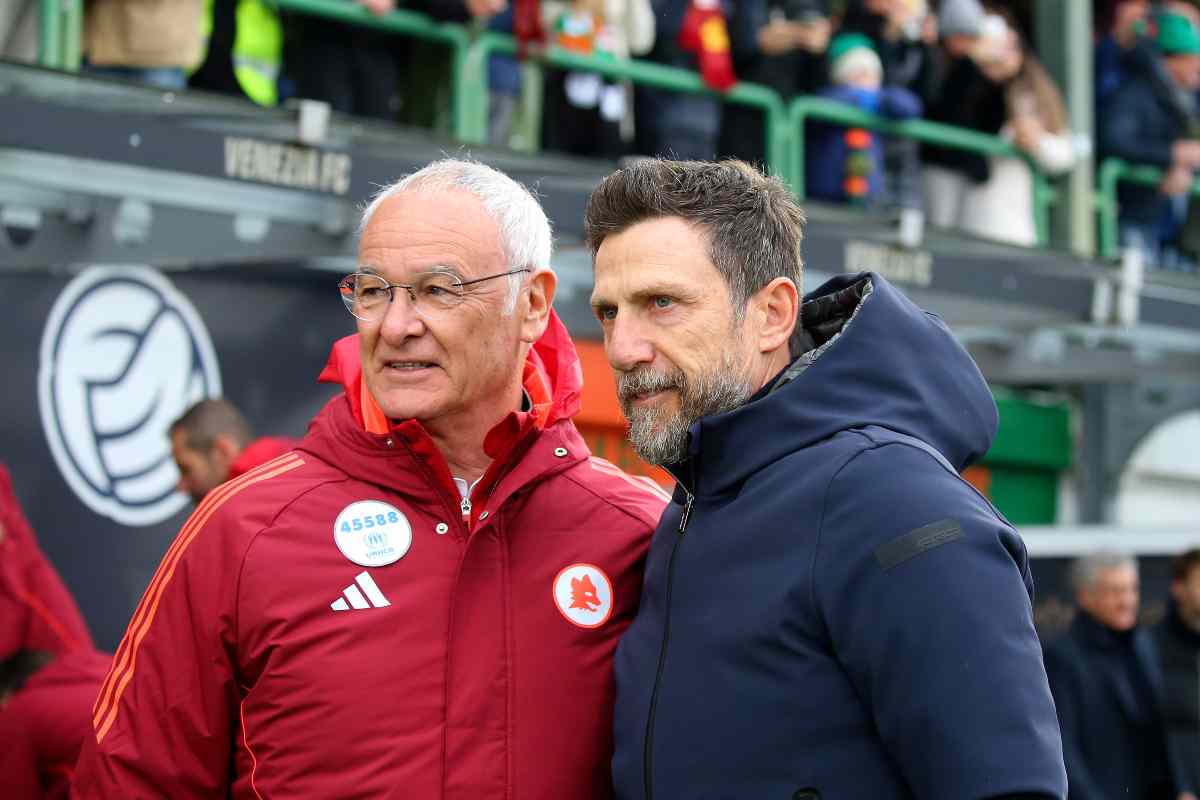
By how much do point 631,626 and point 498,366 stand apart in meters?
0.47

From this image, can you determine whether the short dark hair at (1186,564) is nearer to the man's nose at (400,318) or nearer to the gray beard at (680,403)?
the gray beard at (680,403)

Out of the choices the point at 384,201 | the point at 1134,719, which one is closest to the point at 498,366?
the point at 384,201

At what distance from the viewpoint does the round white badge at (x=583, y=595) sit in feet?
8.55

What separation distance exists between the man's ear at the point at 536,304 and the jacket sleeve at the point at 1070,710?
12.5ft

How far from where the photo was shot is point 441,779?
2.44m

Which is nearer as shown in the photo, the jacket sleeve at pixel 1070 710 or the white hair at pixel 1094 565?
the jacket sleeve at pixel 1070 710

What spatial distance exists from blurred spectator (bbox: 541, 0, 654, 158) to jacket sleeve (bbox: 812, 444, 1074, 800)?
18.4 ft

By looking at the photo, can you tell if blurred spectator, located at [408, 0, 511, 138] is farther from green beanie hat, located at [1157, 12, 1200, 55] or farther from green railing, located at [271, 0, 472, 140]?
green beanie hat, located at [1157, 12, 1200, 55]

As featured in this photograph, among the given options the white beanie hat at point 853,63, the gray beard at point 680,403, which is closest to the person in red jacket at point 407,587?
the gray beard at point 680,403

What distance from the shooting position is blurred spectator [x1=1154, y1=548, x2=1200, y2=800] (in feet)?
20.6

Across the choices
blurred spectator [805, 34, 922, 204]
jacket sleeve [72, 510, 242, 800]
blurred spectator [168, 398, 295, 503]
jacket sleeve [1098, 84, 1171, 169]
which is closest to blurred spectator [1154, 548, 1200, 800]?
blurred spectator [805, 34, 922, 204]

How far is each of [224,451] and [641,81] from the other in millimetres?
3163

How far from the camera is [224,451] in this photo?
550cm

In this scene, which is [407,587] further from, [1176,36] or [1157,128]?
[1176,36]
